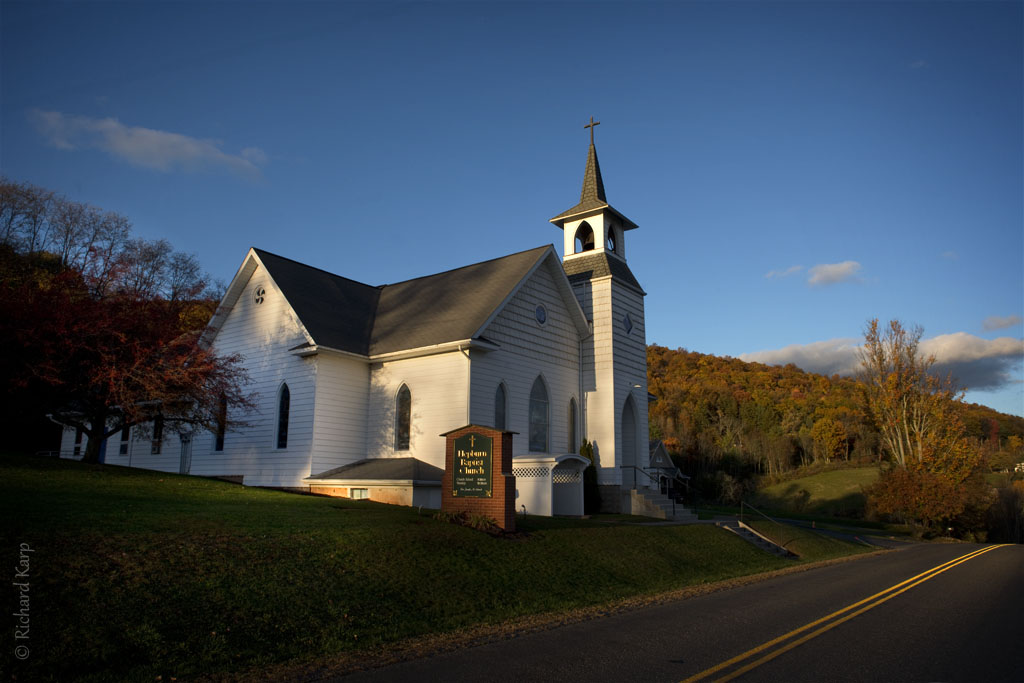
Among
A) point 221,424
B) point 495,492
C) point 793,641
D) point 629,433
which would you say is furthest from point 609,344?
point 793,641

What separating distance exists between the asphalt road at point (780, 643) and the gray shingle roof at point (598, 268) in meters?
16.5

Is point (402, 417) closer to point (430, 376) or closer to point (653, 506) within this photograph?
point (430, 376)

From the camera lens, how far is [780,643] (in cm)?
959

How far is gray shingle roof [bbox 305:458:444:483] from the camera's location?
22.0m

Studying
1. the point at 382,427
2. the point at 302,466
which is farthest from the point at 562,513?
the point at 302,466

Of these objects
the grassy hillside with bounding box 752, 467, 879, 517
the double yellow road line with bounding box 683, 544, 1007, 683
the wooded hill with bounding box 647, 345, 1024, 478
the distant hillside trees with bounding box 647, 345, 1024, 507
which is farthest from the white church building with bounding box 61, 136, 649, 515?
the wooded hill with bounding box 647, 345, 1024, 478

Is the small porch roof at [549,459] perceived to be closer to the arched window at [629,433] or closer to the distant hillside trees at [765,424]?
the arched window at [629,433]

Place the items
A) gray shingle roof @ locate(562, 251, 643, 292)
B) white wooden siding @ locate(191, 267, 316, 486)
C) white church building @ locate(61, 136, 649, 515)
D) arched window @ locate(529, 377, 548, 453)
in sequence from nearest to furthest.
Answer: white church building @ locate(61, 136, 649, 515) < white wooden siding @ locate(191, 267, 316, 486) < arched window @ locate(529, 377, 548, 453) < gray shingle roof @ locate(562, 251, 643, 292)

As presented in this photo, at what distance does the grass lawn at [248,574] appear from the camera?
26.3 feet

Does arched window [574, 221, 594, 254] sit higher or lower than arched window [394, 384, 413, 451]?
higher

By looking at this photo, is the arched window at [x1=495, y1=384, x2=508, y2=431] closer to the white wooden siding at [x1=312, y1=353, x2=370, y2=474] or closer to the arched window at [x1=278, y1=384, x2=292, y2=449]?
the white wooden siding at [x1=312, y1=353, x2=370, y2=474]

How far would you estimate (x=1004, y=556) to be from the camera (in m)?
26.5

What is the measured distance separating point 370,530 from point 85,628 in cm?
620

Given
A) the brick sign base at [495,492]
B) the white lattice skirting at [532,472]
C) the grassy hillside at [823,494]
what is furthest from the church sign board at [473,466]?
the grassy hillside at [823,494]
